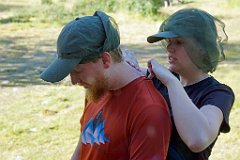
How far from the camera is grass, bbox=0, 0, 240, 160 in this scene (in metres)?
4.80

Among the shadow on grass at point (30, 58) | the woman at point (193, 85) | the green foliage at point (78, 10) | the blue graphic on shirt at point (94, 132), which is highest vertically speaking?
the woman at point (193, 85)

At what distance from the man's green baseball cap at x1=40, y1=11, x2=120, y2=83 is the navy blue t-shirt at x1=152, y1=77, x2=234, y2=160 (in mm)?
391

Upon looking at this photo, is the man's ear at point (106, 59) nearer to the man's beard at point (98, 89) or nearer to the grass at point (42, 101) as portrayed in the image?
the man's beard at point (98, 89)

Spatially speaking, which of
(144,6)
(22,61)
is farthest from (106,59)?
(144,6)

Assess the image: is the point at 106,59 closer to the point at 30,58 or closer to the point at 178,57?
the point at 178,57

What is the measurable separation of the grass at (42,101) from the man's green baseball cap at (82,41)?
9.79 feet

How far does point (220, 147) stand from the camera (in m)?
4.73

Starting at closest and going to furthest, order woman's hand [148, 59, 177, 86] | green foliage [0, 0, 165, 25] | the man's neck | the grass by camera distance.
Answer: the man's neck → woman's hand [148, 59, 177, 86] → the grass → green foliage [0, 0, 165, 25]

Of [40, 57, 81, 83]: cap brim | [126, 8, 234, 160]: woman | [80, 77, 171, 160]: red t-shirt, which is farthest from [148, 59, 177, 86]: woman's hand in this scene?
[40, 57, 81, 83]: cap brim

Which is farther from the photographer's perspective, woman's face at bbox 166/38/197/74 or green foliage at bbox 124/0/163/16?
green foliage at bbox 124/0/163/16

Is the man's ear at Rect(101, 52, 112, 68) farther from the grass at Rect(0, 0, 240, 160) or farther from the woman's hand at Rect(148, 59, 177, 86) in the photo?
the grass at Rect(0, 0, 240, 160)

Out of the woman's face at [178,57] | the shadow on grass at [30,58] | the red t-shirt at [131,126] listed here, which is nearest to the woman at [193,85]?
the woman's face at [178,57]

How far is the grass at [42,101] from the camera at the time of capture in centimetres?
480

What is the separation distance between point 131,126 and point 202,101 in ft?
1.18
